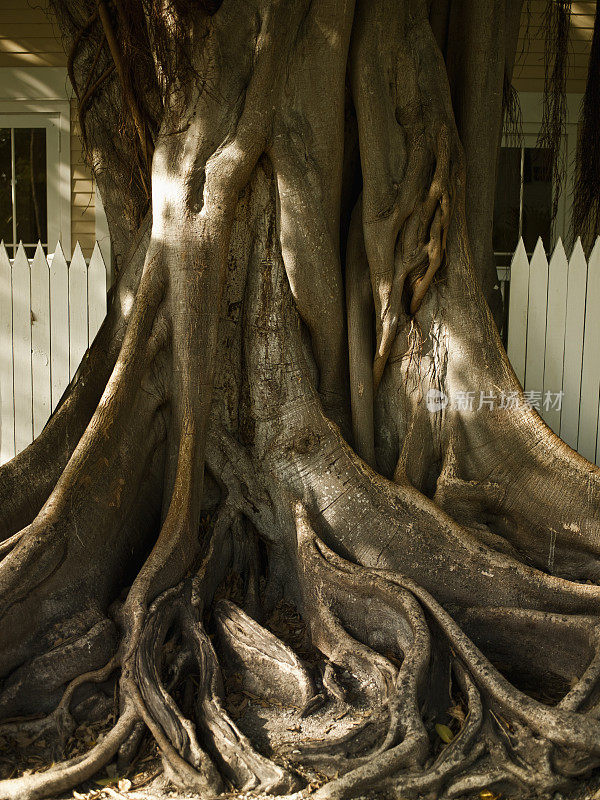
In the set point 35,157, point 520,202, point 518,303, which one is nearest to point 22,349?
point 35,157

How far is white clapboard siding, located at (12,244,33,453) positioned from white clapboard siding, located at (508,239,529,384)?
3.54 meters

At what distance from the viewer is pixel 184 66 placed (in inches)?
148

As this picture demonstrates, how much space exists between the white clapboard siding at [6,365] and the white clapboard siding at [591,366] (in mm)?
4228

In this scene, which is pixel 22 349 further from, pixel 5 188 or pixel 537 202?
pixel 537 202

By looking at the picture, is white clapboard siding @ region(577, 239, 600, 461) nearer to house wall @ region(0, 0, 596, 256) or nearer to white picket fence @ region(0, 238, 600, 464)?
white picket fence @ region(0, 238, 600, 464)

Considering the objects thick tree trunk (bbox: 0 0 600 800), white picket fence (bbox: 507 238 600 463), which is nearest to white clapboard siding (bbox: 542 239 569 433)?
white picket fence (bbox: 507 238 600 463)

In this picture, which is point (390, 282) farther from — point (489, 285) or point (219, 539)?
point (219, 539)

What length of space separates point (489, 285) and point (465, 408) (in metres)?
1.15

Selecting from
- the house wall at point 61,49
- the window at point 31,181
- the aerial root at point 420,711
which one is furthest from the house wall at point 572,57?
the aerial root at point 420,711

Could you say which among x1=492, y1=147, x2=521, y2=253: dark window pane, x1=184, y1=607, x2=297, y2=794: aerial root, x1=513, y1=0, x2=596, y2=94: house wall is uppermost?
x1=513, y1=0, x2=596, y2=94: house wall

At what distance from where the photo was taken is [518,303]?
5.20m

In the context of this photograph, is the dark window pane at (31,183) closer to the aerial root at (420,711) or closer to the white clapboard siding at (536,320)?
the white clapboard siding at (536,320)

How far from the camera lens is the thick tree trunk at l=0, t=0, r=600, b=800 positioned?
9.01ft

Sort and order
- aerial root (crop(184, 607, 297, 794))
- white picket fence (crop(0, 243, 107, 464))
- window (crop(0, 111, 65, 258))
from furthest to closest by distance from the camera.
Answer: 1. window (crop(0, 111, 65, 258))
2. white picket fence (crop(0, 243, 107, 464))
3. aerial root (crop(184, 607, 297, 794))
